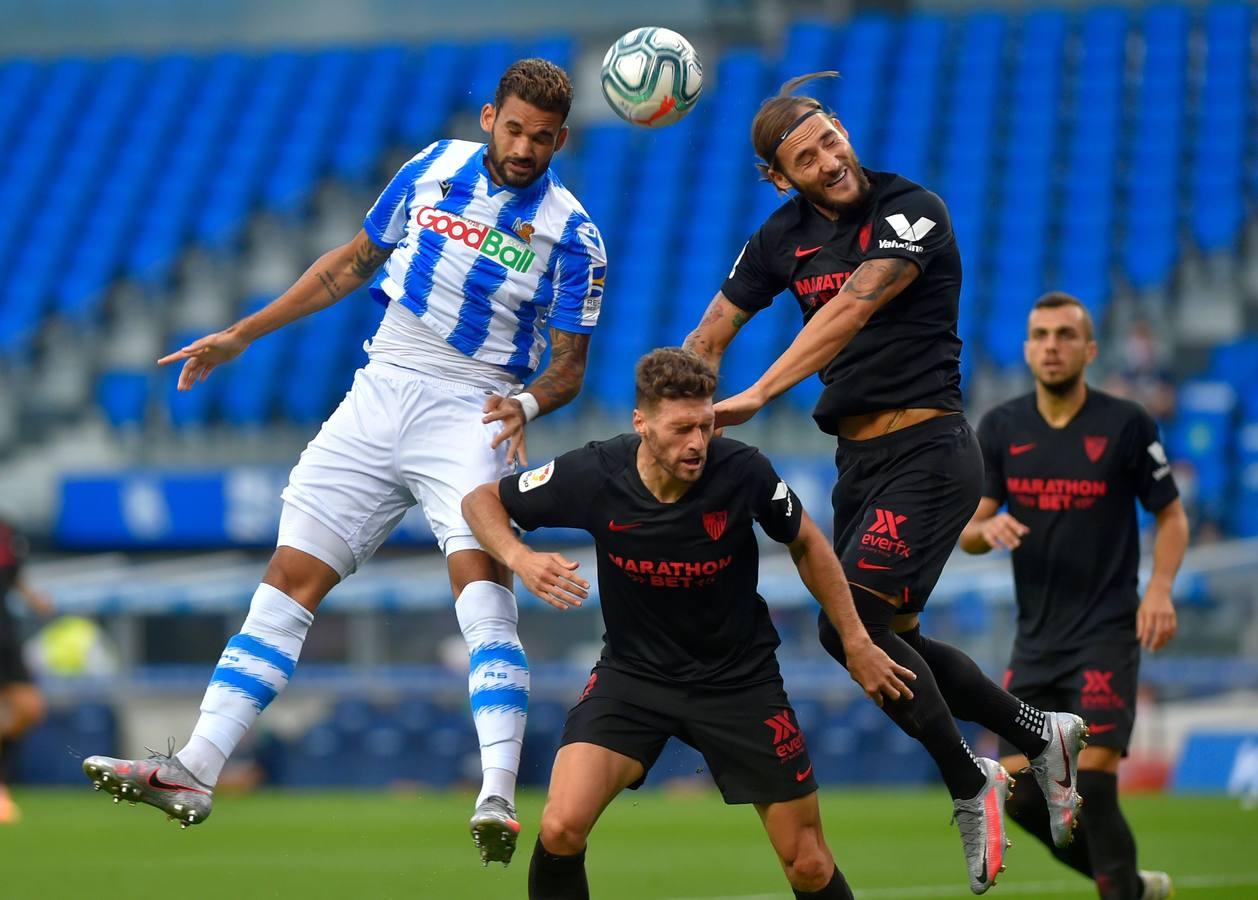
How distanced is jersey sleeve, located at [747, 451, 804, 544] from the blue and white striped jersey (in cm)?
107

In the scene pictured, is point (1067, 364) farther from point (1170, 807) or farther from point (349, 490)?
point (1170, 807)

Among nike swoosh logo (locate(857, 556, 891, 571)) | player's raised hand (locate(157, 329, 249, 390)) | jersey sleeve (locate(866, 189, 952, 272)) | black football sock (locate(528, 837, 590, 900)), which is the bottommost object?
black football sock (locate(528, 837, 590, 900))

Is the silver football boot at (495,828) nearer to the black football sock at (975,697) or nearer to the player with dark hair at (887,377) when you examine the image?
the player with dark hair at (887,377)

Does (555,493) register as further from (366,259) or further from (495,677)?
(366,259)

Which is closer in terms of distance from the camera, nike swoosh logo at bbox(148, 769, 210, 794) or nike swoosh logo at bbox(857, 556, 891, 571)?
nike swoosh logo at bbox(148, 769, 210, 794)

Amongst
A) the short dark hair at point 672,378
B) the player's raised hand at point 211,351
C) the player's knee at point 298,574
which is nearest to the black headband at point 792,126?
the short dark hair at point 672,378

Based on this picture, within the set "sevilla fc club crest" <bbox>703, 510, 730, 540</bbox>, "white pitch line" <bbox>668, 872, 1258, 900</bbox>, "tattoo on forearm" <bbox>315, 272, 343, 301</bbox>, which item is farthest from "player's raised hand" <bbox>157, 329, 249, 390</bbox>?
"white pitch line" <bbox>668, 872, 1258, 900</bbox>

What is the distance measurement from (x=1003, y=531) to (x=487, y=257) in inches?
94.7

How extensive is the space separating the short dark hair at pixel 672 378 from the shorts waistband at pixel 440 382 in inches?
43.3

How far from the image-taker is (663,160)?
22.8 meters

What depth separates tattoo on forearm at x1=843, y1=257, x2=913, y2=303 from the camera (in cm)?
649

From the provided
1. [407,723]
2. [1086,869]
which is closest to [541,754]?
[407,723]

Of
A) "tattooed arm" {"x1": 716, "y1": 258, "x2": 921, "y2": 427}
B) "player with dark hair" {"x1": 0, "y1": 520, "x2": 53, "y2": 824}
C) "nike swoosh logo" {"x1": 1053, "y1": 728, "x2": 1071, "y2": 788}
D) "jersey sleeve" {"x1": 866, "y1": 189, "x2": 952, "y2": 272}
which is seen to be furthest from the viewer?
"player with dark hair" {"x1": 0, "y1": 520, "x2": 53, "y2": 824}

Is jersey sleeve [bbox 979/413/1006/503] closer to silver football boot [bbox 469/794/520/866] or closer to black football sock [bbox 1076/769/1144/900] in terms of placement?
black football sock [bbox 1076/769/1144/900]
